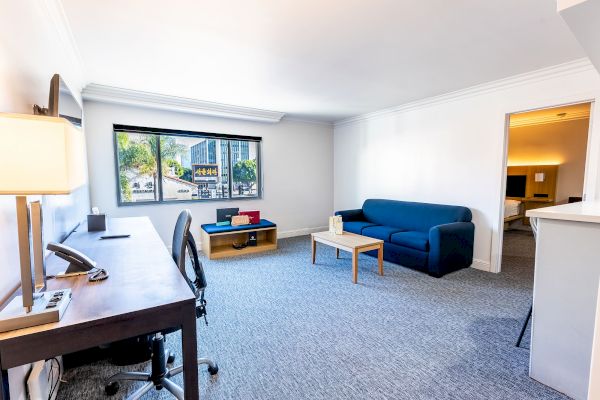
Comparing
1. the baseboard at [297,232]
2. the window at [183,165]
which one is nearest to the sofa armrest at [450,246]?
the baseboard at [297,232]

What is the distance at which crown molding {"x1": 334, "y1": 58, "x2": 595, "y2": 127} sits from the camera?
2918 mm

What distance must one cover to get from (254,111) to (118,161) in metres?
2.23

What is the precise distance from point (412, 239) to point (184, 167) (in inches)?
145

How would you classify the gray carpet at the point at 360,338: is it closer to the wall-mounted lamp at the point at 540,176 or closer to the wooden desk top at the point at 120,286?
the wooden desk top at the point at 120,286

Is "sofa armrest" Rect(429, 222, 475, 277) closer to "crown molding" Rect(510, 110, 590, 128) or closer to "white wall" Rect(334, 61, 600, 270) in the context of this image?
"white wall" Rect(334, 61, 600, 270)

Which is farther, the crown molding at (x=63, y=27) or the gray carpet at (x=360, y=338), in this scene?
the crown molding at (x=63, y=27)

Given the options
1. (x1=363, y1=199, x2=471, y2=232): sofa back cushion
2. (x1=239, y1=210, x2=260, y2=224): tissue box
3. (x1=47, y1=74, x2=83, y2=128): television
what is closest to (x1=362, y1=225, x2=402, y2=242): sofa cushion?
(x1=363, y1=199, x2=471, y2=232): sofa back cushion

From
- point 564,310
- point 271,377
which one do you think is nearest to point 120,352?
point 271,377

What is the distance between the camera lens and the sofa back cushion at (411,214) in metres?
3.81

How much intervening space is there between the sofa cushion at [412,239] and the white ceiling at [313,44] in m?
→ 1.96

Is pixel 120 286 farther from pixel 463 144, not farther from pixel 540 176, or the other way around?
pixel 540 176

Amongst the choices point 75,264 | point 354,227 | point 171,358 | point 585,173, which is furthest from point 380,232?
point 75,264

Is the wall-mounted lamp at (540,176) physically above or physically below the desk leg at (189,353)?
above

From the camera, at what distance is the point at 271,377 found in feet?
5.81
